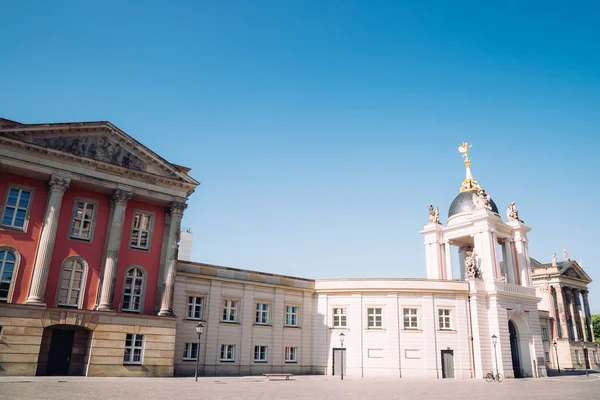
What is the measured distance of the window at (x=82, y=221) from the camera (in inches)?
1163

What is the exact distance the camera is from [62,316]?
26547mm

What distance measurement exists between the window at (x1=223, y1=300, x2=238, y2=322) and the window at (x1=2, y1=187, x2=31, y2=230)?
15.5 m

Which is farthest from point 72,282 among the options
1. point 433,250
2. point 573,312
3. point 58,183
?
point 573,312

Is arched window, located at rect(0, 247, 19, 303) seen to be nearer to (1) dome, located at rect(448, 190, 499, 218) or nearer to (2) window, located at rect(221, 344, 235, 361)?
(2) window, located at rect(221, 344, 235, 361)

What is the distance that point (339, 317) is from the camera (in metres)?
40.4

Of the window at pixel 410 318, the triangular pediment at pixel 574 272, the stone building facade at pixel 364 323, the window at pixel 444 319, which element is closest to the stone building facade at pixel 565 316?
the triangular pediment at pixel 574 272

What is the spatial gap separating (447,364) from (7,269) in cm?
3325

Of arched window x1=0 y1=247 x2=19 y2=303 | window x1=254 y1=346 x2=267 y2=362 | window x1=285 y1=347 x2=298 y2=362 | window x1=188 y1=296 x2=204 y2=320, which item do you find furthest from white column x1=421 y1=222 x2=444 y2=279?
arched window x1=0 y1=247 x2=19 y2=303

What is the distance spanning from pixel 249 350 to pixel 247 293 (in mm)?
4454

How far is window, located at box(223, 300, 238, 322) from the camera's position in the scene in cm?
3609

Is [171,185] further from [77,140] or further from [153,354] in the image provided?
[153,354]

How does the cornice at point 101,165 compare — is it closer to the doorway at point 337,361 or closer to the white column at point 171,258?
the white column at point 171,258

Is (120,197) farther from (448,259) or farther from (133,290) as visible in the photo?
(448,259)

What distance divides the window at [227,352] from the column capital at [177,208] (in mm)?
10773
